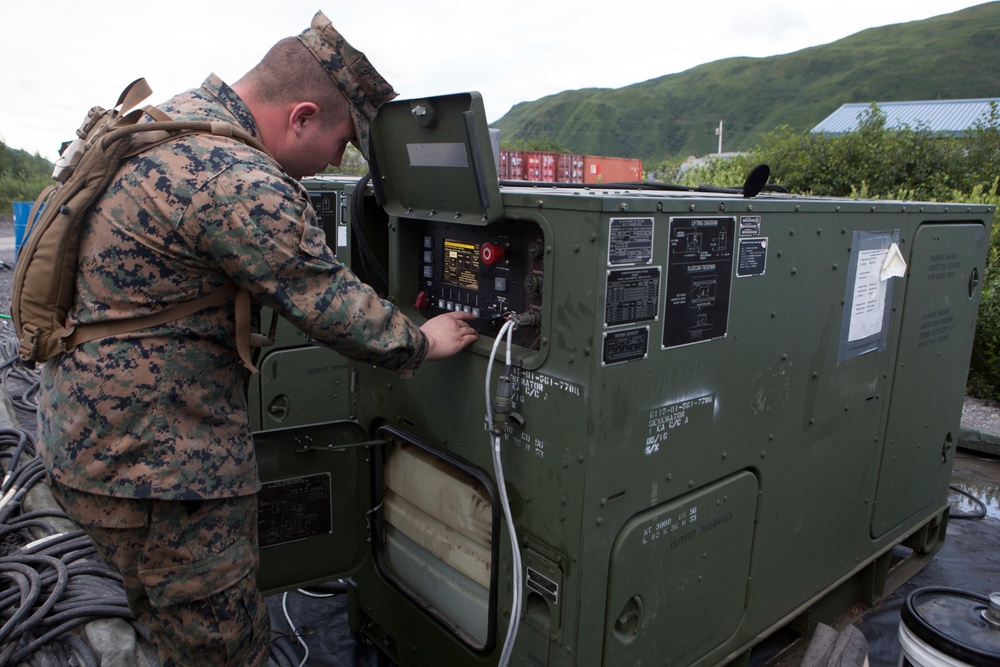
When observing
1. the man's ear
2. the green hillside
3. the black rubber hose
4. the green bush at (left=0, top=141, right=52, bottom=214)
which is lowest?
the black rubber hose

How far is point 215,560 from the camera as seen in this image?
1.92m

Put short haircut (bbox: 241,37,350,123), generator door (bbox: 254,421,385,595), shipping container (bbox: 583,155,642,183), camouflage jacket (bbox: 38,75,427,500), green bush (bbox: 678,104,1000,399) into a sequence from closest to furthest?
camouflage jacket (bbox: 38,75,427,500) < short haircut (bbox: 241,37,350,123) < generator door (bbox: 254,421,385,595) < green bush (bbox: 678,104,1000,399) < shipping container (bbox: 583,155,642,183)

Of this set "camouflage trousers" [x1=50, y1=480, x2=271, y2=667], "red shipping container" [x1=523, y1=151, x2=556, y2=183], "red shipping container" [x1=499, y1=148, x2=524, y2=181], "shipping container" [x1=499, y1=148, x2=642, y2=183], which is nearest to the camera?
"camouflage trousers" [x1=50, y1=480, x2=271, y2=667]

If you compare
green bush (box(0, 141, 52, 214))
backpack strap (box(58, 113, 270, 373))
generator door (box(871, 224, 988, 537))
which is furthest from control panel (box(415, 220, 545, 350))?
green bush (box(0, 141, 52, 214))

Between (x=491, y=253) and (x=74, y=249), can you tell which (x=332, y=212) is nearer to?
(x=491, y=253)

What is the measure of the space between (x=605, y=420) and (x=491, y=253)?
60cm

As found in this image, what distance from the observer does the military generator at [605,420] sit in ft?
6.32

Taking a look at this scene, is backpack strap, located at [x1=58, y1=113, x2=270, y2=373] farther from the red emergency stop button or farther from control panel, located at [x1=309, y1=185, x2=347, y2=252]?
control panel, located at [x1=309, y1=185, x2=347, y2=252]

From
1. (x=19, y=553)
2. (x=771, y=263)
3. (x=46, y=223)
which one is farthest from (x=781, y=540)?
(x=19, y=553)

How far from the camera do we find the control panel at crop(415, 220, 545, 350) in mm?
2061

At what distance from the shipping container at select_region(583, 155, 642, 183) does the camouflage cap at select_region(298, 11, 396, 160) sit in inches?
966

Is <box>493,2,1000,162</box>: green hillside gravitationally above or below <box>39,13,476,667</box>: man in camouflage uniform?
above

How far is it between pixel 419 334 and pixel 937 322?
2.50 meters

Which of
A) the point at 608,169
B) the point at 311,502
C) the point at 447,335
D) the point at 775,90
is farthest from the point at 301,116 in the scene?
the point at 775,90
